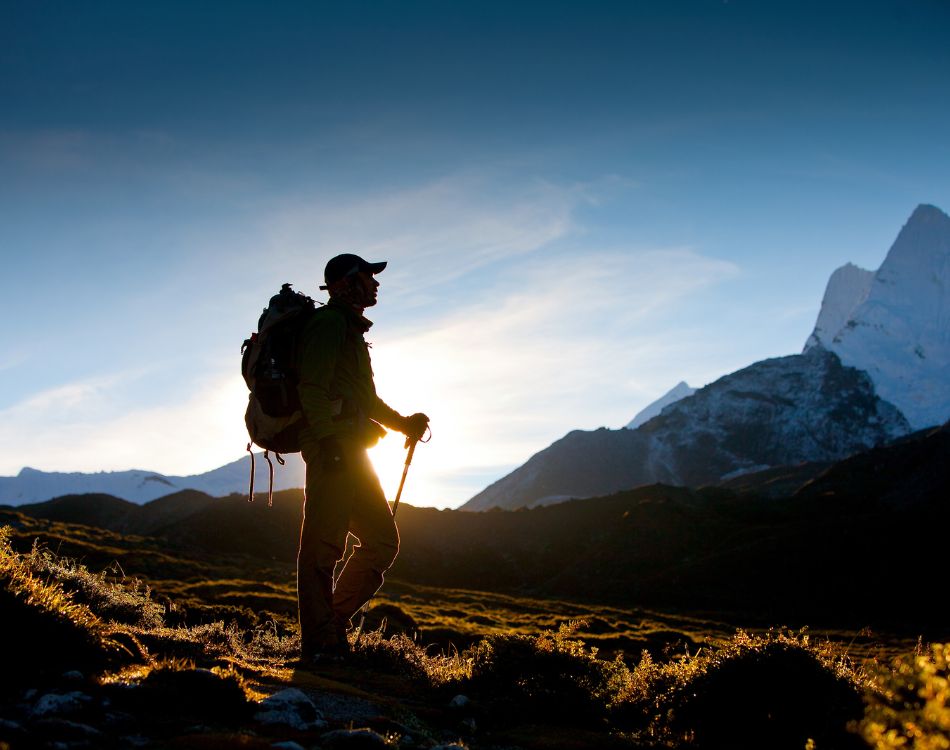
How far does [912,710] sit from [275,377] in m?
4.89

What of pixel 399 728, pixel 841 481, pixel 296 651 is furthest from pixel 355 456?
pixel 841 481

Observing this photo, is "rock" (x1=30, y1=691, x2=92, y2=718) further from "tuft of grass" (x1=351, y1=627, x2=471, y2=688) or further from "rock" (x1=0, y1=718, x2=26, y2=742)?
"tuft of grass" (x1=351, y1=627, x2=471, y2=688)

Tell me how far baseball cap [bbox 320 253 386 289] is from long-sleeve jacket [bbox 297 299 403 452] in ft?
0.84

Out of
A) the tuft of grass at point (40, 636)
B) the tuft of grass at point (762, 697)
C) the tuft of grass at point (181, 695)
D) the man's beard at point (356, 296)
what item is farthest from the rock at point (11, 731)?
the man's beard at point (356, 296)

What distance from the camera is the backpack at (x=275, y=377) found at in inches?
234

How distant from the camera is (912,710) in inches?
93.0

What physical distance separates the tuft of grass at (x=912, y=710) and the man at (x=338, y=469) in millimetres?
4228

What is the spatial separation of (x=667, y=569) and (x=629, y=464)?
126 metres

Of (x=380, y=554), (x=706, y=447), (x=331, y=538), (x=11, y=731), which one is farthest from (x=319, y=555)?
(x=706, y=447)

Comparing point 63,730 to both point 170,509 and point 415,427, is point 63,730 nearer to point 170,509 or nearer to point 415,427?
point 415,427

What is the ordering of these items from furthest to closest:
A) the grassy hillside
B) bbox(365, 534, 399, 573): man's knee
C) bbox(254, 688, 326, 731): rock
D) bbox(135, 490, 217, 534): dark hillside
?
bbox(135, 490, 217, 534): dark hillside
bbox(365, 534, 399, 573): man's knee
bbox(254, 688, 326, 731): rock
the grassy hillside

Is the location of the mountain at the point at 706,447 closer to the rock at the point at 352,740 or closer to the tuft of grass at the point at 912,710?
the rock at the point at 352,740

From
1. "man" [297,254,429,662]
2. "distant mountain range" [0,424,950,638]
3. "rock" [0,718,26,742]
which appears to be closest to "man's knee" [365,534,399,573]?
"man" [297,254,429,662]

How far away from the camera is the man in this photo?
5.88 m
